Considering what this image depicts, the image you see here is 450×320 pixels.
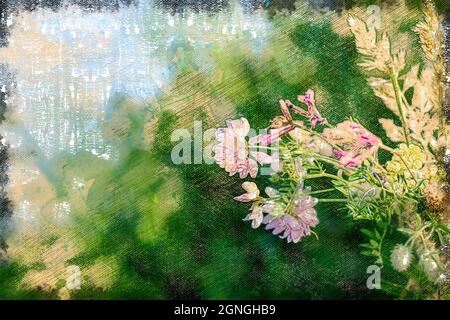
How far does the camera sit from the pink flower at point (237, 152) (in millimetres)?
1646

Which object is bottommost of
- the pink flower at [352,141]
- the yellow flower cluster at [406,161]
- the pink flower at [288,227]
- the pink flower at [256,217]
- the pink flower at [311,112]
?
the pink flower at [288,227]

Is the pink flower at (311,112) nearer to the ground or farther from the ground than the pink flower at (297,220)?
farther from the ground

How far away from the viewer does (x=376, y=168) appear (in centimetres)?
165

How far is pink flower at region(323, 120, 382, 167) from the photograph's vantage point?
1646 millimetres

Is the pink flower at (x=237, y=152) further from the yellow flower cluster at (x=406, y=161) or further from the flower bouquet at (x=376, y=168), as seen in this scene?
the yellow flower cluster at (x=406, y=161)

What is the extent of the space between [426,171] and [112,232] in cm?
105

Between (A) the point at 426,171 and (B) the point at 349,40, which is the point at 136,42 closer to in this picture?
(B) the point at 349,40

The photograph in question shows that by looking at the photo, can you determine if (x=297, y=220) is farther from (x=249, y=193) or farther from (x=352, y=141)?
(x=352, y=141)

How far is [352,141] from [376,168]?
4.6 inches

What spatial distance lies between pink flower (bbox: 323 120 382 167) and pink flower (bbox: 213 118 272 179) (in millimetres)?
226

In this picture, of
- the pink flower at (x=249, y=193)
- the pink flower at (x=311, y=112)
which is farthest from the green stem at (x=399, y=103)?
the pink flower at (x=249, y=193)

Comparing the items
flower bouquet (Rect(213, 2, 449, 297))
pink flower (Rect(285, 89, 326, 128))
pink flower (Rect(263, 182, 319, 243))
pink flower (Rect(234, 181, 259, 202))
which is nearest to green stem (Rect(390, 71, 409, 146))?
flower bouquet (Rect(213, 2, 449, 297))
